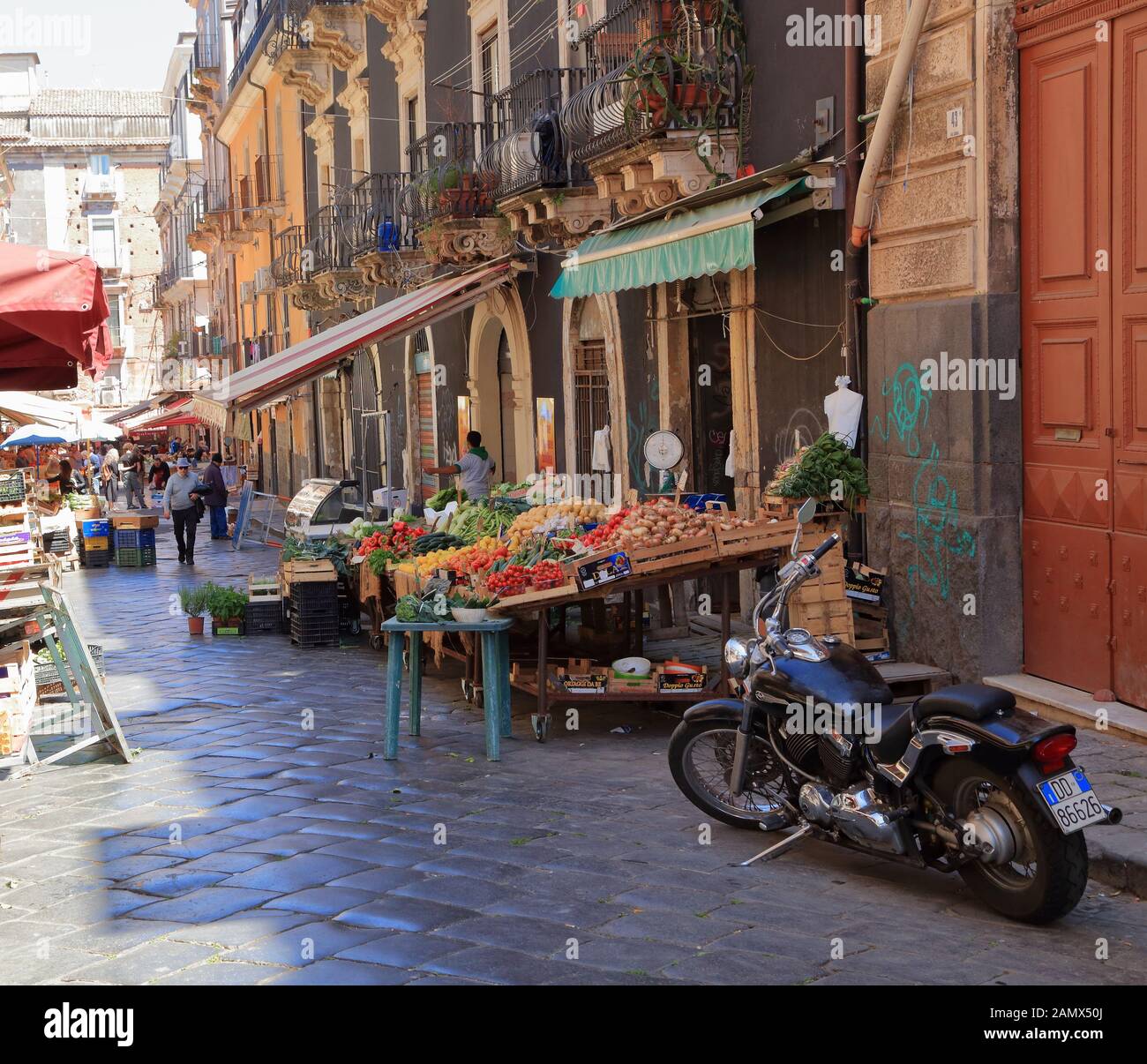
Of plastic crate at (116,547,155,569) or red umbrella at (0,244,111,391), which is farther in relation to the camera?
plastic crate at (116,547,155,569)

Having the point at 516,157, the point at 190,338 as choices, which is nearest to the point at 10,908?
the point at 516,157

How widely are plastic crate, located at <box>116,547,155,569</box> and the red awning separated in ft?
21.5

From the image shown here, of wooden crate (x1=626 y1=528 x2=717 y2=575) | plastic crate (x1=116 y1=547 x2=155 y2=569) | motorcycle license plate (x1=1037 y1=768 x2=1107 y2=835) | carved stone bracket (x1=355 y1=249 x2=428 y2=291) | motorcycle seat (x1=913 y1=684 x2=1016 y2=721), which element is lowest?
plastic crate (x1=116 y1=547 x2=155 y2=569)

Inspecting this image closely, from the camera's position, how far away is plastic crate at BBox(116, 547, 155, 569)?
2106 centimetres

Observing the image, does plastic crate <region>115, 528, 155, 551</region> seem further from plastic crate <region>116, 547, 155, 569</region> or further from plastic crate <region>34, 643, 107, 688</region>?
plastic crate <region>34, 643, 107, 688</region>

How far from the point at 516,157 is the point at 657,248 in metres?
4.01

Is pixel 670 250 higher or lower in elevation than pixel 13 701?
higher

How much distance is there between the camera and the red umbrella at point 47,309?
21.9ft

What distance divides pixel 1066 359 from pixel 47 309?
492cm

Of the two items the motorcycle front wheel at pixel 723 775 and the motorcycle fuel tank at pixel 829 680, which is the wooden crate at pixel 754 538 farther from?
the motorcycle fuel tank at pixel 829 680

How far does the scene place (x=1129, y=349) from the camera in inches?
274

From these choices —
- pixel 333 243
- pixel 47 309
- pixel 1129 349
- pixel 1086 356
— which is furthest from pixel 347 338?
pixel 333 243

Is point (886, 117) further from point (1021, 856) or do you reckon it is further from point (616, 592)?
point (1021, 856)

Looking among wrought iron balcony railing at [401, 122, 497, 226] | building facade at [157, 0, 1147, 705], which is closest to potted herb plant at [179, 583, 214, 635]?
building facade at [157, 0, 1147, 705]
